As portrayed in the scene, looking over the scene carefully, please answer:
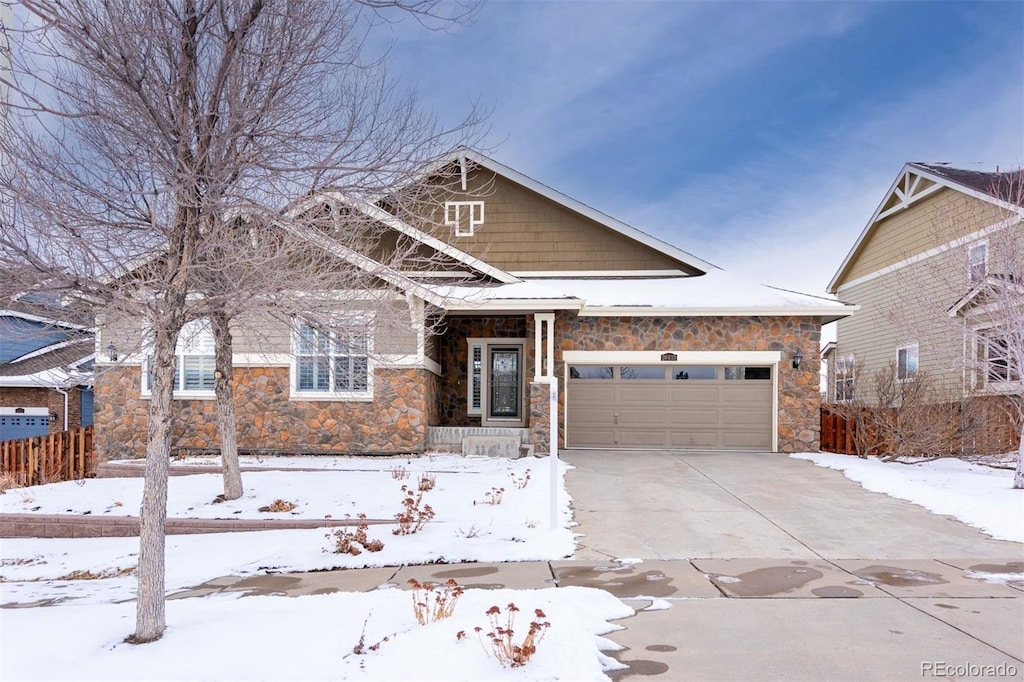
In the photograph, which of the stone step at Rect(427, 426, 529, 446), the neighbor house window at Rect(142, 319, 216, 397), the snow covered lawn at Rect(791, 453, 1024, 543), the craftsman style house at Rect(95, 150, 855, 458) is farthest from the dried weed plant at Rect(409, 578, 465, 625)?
the neighbor house window at Rect(142, 319, 216, 397)

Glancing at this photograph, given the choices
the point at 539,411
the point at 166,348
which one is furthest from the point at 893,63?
the point at 166,348

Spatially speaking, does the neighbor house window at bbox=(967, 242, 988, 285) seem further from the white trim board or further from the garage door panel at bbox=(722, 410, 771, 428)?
the garage door panel at bbox=(722, 410, 771, 428)

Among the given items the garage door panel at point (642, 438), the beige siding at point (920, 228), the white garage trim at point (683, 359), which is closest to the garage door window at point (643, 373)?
the white garage trim at point (683, 359)

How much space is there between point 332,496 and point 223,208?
6.21 m

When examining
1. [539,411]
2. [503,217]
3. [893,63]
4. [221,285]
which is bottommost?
[539,411]

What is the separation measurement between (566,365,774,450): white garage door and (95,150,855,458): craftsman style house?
0.03 meters

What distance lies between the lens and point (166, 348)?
4.96 meters

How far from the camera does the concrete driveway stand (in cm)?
438

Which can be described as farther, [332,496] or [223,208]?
[332,496]

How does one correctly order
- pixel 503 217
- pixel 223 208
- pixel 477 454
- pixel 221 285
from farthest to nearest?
pixel 503 217 < pixel 477 454 < pixel 221 285 < pixel 223 208

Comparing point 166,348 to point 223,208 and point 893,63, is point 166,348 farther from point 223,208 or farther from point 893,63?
point 893,63

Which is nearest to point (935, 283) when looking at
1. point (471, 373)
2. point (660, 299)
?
point (660, 299)

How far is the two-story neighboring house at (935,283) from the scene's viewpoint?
40.7ft

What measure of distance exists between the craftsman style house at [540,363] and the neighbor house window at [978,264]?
2581 millimetres
